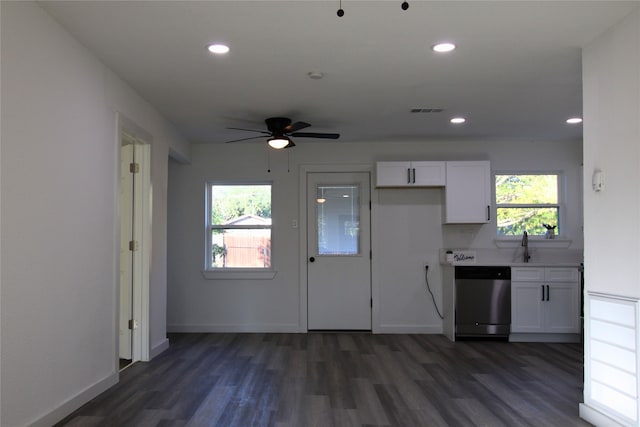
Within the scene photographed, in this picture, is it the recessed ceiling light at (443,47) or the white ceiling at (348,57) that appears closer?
the white ceiling at (348,57)

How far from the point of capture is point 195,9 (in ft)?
9.07

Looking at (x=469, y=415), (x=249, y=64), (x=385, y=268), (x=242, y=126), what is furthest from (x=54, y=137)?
(x=385, y=268)

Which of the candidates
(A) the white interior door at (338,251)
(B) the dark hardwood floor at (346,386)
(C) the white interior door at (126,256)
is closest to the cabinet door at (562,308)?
(B) the dark hardwood floor at (346,386)

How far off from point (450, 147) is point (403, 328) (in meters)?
2.48

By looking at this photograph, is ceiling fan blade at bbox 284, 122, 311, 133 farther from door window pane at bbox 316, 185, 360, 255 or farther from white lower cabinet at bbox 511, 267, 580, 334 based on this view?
white lower cabinet at bbox 511, 267, 580, 334

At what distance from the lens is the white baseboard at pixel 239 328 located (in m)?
6.27

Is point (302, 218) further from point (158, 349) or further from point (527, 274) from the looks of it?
point (527, 274)

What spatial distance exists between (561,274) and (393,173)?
234 centimetres

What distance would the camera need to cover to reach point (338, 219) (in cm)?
645

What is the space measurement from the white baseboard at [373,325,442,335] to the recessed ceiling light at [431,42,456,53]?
3904 millimetres

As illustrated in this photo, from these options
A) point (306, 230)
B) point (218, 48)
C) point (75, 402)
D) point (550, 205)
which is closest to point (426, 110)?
point (306, 230)

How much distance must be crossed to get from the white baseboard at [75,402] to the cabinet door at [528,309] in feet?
14.4

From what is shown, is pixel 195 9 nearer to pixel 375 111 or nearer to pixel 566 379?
pixel 375 111

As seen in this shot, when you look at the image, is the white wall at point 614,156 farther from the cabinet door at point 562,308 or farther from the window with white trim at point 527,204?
the window with white trim at point 527,204
